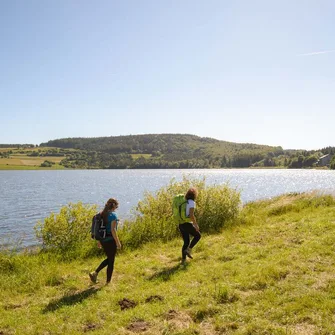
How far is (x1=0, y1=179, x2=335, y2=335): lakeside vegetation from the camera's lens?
6.54 m

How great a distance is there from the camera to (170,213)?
57.7ft

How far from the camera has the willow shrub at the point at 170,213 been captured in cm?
1552

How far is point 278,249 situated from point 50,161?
662ft

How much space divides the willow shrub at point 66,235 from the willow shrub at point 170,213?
175cm

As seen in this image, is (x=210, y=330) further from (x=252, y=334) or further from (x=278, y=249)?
(x=278, y=249)

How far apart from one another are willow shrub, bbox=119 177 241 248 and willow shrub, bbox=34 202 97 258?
5.75ft

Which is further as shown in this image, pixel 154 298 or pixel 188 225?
pixel 188 225

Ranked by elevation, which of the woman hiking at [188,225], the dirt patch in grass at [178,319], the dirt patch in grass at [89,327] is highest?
the woman hiking at [188,225]

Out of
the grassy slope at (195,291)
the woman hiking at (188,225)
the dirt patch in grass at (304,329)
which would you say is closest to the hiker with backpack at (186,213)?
the woman hiking at (188,225)

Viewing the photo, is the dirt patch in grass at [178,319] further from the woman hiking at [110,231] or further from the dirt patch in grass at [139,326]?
the woman hiking at [110,231]

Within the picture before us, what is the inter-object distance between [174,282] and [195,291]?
42.6 inches

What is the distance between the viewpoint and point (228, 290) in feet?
25.3

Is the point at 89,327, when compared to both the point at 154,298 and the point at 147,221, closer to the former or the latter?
the point at 154,298

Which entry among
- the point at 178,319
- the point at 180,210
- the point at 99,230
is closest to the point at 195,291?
the point at 178,319
